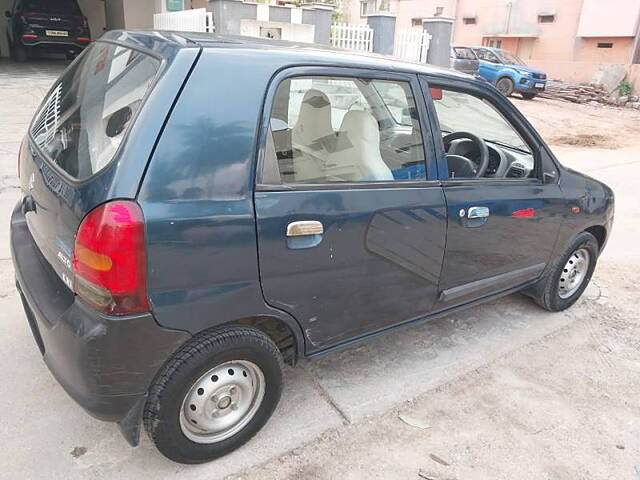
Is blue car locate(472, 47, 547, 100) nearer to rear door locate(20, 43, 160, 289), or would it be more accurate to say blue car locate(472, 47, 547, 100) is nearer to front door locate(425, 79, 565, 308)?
front door locate(425, 79, 565, 308)

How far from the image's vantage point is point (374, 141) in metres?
2.69

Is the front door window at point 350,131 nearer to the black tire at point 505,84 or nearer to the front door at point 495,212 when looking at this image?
the front door at point 495,212

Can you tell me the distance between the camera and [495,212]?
2.91 m

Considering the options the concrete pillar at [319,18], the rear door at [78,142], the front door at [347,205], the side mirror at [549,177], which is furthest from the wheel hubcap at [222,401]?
the concrete pillar at [319,18]

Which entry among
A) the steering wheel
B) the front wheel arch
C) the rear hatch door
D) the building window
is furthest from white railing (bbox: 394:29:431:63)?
the building window

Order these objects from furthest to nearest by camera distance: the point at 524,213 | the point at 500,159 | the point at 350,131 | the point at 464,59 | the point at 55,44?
1. the point at 464,59
2. the point at 55,44
3. the point at 500,159
4. the point at 524,213
5. the point at 350,131

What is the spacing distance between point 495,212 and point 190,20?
908cm

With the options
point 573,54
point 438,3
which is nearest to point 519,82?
point 573,54

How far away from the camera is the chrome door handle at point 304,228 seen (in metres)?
2.09

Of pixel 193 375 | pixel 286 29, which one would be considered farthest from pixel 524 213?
pixel 286 29

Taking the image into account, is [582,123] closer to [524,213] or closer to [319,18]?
[319,18]

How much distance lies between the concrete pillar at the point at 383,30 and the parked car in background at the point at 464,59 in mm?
6221

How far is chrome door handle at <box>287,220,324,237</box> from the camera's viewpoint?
2.09 metres

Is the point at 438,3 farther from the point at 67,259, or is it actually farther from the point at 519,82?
the point at 67,259
